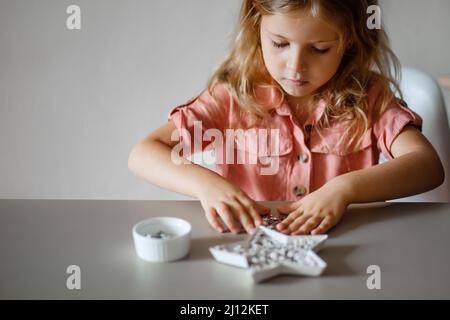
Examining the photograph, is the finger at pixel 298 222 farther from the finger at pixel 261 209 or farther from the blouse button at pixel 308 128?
the blouse button at pixel 308 128

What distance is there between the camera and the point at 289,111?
1.22 metres

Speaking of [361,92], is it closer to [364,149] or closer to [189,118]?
[364,149]

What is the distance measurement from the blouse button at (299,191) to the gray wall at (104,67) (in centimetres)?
66

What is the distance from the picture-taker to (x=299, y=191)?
3.99 feet

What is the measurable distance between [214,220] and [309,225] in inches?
5.8

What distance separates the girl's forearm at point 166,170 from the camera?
3.15ft

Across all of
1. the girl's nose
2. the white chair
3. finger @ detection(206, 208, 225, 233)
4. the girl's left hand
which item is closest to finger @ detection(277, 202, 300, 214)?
the girl's left hand

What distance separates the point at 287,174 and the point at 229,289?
597 mm

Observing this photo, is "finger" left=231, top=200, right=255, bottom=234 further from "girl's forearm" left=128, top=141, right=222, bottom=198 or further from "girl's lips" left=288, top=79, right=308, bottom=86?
"girl's lips" left=288, top=79, right=308, bottom=86

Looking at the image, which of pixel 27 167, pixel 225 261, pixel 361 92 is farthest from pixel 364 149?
pixel 27 167

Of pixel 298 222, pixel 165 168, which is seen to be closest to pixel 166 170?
pixel 165 168

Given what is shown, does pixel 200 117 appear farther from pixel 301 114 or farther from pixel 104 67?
pixel 104 67
